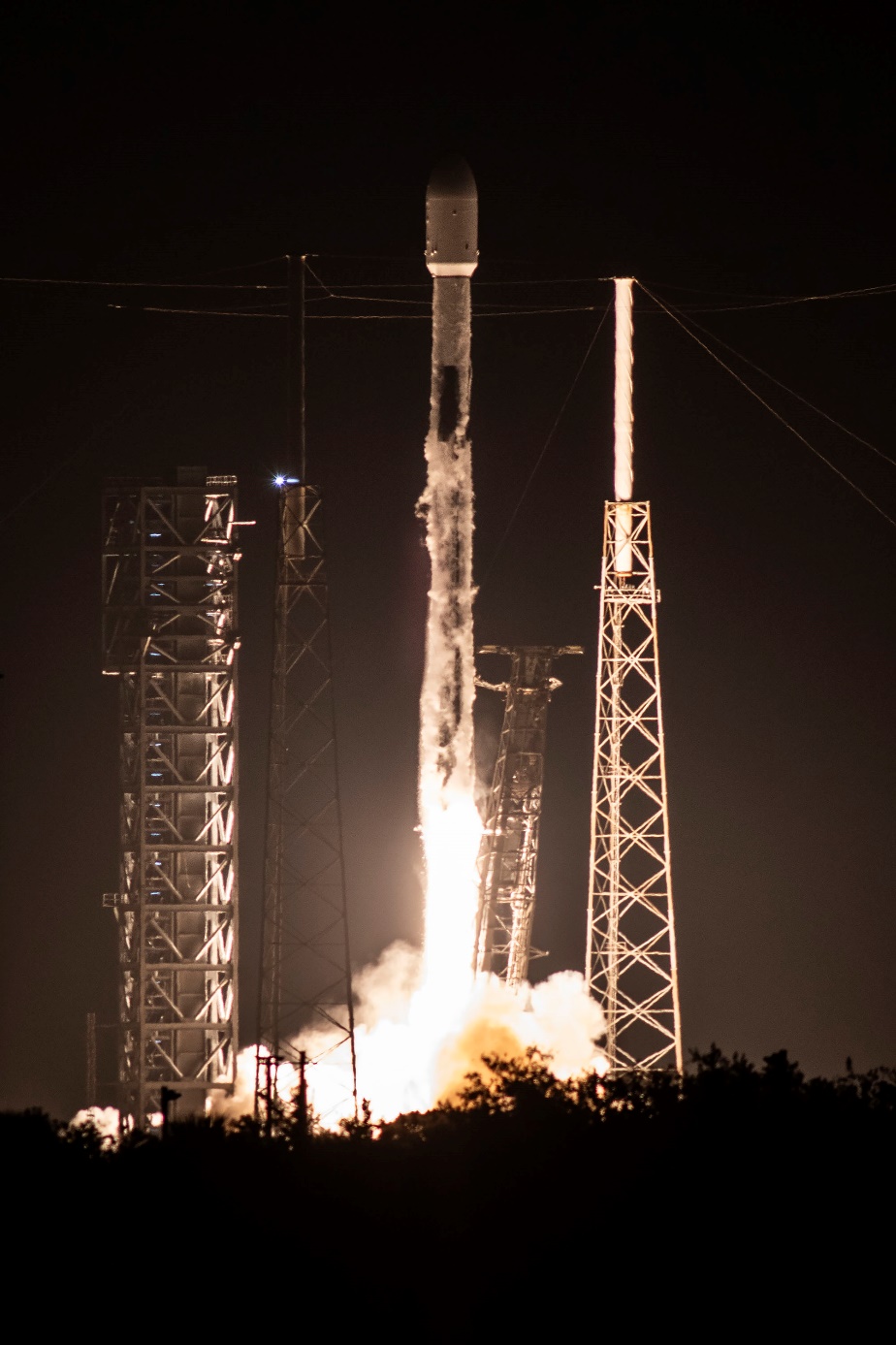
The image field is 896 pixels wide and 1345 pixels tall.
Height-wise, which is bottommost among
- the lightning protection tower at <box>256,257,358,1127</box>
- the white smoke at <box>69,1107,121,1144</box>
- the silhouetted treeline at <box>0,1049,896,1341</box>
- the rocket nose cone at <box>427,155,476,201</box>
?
the silhouetted treeline at <box>0,1049,896,1341</box>

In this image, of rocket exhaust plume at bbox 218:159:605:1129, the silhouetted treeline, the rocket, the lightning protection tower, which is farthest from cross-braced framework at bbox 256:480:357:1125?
the silhouetted treeline

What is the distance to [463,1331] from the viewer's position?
170 ft

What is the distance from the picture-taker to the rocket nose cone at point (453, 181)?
79000mm

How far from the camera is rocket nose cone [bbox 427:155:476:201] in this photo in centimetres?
7900

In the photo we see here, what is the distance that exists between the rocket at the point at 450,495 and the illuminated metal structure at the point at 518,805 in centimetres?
132

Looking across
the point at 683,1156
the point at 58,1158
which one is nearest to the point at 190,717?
the point at 58,1158

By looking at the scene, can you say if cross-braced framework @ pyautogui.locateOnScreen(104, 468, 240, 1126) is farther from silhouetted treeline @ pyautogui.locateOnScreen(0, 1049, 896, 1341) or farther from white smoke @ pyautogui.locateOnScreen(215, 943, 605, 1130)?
silhouetted treeline @ pyautogui.locateOnScreen(0, 1049, 896, 1341)

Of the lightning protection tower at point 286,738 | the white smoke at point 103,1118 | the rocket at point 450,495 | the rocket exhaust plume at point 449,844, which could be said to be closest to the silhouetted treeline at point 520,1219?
the lightning protection tower at point 286,738

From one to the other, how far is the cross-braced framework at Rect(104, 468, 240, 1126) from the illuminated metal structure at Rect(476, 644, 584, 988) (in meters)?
6.03

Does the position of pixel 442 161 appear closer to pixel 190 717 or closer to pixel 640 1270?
pixel 190 717

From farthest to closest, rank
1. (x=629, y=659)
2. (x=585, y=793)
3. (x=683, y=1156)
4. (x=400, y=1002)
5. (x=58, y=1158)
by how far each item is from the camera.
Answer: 1. (x=585, y=793)
2. (x=400, y=1002)
3. (x=629, y=659)
4. (x=58, y=1158)
5. (x=683, y=1156)

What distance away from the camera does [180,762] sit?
8294 cm

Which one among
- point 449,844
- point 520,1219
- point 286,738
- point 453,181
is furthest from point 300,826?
point 520,1219

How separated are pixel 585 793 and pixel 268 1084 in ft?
115
